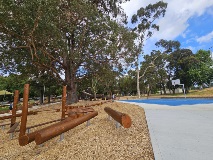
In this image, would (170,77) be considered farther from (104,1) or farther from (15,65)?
(15,65)

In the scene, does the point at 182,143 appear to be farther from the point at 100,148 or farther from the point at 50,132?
the point at 50,132

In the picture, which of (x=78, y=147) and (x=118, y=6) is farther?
(x=118, y=6)

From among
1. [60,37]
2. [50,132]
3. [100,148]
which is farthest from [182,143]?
[60,37]

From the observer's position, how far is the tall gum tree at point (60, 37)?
11.6m

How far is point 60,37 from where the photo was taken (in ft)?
45.6

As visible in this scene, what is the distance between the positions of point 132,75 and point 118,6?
34.1 metres

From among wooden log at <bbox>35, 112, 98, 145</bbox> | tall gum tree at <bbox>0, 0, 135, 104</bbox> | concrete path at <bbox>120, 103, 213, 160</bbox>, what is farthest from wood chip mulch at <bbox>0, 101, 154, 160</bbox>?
tall gum tree at <bbox>0, 0, 135, 104</bbox>

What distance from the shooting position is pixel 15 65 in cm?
1723

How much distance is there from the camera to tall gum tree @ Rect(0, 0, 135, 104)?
456 inches

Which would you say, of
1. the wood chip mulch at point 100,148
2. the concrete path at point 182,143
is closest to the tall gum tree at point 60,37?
the wood chip mulch at point 100,148

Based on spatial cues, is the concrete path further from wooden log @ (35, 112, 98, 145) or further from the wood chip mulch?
wooden log @ (35, 112, 98, 145)

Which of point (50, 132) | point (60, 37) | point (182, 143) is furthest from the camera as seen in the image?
point (60, 37)

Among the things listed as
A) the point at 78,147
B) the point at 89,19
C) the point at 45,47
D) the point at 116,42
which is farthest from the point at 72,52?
the point at 78,147

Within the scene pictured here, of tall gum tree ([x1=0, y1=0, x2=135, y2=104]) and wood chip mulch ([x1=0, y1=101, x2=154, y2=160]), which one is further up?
tall gum tree ([x1=0, y1=0, x2=135, y2=104])
